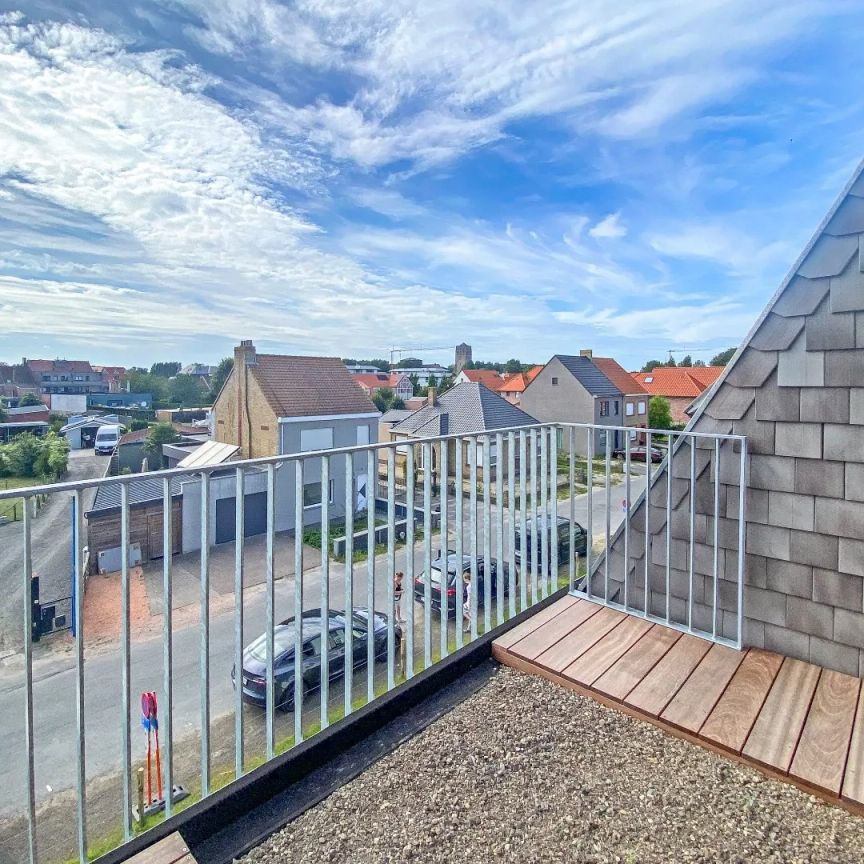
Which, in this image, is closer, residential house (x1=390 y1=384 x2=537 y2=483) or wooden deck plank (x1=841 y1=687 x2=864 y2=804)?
wooden deck plank (x1=841 y1=687 x2=864 y2=804)

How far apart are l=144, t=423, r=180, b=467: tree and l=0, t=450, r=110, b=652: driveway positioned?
73.2 ft

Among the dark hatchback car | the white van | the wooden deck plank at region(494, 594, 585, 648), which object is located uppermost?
the dark hatchback car

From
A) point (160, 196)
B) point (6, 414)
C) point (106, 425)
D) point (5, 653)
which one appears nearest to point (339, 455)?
point (5, 653)

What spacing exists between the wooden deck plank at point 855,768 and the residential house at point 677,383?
85.3 ft

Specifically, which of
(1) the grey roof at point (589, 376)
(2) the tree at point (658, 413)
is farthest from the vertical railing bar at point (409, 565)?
(1) the grey roof at point (589, 376)

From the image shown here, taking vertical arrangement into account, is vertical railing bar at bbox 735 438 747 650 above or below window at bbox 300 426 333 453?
→ above

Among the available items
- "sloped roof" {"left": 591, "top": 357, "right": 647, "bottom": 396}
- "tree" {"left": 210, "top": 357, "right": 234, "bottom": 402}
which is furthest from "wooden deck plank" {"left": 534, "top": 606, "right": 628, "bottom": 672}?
"sloped roof" {"left": 591, "top": 357, "right": 647, "bottom": 396}

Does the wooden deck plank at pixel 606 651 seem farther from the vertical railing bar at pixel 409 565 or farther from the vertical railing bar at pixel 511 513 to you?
the vertical railing bar at pixel 409 565

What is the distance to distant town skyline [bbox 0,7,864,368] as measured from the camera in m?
4.06

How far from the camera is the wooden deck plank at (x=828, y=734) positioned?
51.9 inches

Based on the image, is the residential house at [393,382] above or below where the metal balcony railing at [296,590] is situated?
above

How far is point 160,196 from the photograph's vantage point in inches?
464

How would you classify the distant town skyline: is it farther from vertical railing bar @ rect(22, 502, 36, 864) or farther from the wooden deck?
vertical railing bar @ rect(22, 502, 36, 864)

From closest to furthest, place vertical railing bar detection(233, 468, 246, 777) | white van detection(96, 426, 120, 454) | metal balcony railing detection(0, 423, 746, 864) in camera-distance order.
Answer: metal balcony railing detection(0, 423, 746, 864)
vertical railing bar detection(233, 468, 246, 777)
white van detection(96, 426, 120, 454)
